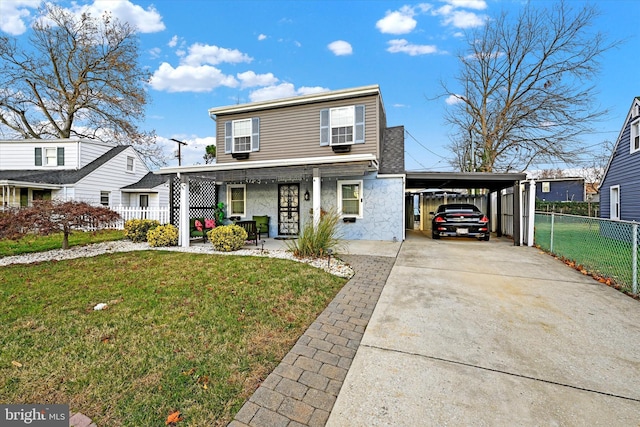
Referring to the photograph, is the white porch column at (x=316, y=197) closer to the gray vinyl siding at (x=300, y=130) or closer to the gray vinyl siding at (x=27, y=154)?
the gray vinyl siding at (x=300, y=130)

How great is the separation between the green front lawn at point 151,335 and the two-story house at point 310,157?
4.20 meters

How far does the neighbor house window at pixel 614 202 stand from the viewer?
11.0 m

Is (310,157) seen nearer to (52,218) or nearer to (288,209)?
(288,209)

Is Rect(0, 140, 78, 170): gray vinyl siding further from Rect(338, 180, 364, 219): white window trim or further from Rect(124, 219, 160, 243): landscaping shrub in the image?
Rect(338, 180, 364, 219): white window trim

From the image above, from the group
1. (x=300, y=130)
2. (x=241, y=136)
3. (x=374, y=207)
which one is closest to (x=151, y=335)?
(x=374, y=207)

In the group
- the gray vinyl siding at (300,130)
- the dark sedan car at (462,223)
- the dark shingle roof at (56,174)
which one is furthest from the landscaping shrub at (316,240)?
the dark shingle roof at (56,174)

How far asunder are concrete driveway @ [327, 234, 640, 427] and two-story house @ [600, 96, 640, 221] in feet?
29.4

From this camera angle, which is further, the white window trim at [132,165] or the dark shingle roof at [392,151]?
the white window trim at [132,165]

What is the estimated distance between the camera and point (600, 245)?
5402mm

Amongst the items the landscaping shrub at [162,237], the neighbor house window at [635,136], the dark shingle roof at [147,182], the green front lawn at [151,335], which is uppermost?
the neighbor house window at [635,136]

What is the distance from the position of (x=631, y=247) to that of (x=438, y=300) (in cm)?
346

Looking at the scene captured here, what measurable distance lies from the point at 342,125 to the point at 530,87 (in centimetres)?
1403

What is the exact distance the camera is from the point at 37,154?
1752 cm

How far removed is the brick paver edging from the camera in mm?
1825
